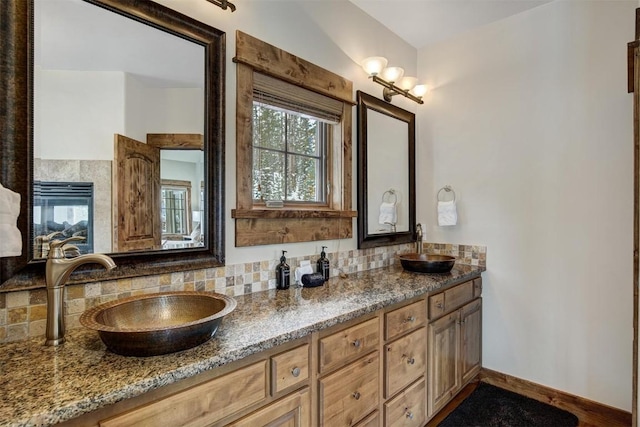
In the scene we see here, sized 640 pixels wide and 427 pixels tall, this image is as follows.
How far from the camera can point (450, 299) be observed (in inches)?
Result: 89.1

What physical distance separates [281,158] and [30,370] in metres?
1.48

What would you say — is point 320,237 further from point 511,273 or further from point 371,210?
point 511,273

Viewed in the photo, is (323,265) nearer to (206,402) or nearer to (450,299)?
(450,299)

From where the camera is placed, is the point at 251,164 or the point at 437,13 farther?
the point at 437,13

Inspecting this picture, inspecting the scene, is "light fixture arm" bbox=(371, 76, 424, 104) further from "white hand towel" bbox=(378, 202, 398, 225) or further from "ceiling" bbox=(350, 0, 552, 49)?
"white hand towel" bbox=(378, 202, 398, 225)

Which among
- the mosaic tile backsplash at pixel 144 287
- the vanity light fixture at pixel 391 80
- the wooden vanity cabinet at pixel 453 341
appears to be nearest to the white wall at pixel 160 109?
the mosaic tile backsplash at pixel 144 287

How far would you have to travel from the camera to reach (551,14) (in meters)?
2.37

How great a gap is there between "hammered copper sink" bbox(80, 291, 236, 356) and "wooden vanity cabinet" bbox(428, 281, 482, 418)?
138cm

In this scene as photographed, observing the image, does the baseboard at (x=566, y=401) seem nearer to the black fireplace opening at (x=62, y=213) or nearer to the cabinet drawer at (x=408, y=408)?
the cabinet drawer at (x=408, y=408)

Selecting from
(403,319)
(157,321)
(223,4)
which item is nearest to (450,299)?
(403,319)

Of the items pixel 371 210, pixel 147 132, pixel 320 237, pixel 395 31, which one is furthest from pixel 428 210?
pixel 147 132

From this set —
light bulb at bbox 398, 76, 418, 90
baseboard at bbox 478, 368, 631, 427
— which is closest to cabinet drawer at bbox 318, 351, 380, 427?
baseboard at bbox 478, 368, 631, 427

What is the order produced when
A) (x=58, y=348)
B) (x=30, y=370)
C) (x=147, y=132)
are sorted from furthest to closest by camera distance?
(x=147, y=132) < (x=58, y=348) < (x=30, y=370)

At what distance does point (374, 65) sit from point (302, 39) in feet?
1.83
